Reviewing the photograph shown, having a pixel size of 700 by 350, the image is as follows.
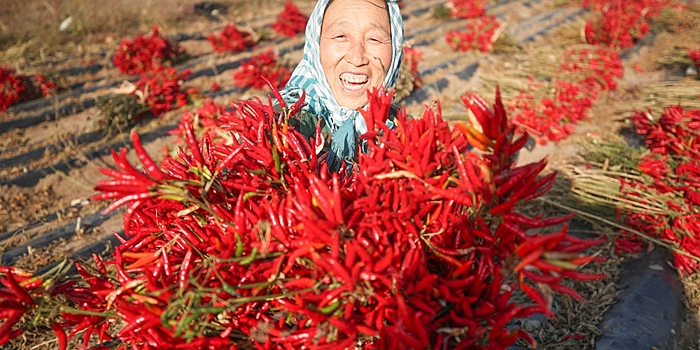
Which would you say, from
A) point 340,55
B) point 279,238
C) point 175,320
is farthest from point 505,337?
point 340,55

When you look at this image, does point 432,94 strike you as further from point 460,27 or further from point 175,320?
point 175,320

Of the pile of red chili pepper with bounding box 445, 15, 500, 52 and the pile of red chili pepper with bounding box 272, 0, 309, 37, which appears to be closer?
the pile of red chili pepper with bounding box 445, 15, 500, 52

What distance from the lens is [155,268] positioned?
152 centimetres

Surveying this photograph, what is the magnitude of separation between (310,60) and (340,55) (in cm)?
40

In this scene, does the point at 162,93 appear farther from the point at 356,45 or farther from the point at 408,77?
the point at 356,45

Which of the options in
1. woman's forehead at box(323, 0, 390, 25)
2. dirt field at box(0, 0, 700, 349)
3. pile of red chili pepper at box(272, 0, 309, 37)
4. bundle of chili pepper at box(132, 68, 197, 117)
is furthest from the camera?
pile of red chili pepper at box(272, 0, 309, 37)

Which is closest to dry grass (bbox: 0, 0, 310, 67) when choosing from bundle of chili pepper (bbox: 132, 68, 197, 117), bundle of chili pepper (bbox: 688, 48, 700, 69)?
bundle of chili pepper (bbox: 132, 68, 197, 117)

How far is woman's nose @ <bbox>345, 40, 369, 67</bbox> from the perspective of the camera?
2480 mm

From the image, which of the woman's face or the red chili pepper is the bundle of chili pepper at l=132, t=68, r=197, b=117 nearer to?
the woman's face

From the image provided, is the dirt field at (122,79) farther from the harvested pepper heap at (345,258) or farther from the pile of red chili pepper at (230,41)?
the harvested pepper heap at (345,258)

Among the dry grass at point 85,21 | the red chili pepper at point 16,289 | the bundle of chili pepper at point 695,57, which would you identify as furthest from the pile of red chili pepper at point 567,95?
the dry grass at point 85,21

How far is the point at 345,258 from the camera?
1407 millimetres

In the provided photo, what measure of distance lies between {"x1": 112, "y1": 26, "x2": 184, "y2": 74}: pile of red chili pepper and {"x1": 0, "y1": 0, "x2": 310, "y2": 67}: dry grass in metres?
1.75

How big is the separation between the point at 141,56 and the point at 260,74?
2.12 metres
